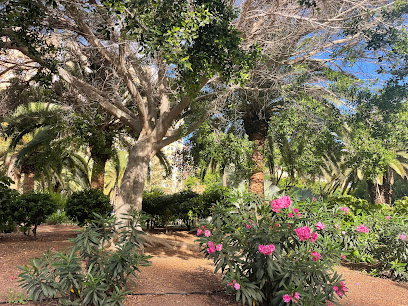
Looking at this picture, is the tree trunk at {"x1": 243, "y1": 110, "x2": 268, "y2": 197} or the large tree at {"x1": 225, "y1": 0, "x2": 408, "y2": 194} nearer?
the large tree at {"x1": 225, "y1": 0, "x2": 408, "y2": 194}

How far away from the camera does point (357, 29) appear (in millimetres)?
7867

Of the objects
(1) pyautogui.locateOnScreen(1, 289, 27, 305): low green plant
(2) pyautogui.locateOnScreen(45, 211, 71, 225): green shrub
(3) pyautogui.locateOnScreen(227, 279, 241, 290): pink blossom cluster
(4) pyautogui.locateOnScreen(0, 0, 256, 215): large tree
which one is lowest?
(2) pyautogui.locateOnScreen(45, 211, 71, 225): green shrub

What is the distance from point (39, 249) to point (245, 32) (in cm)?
695

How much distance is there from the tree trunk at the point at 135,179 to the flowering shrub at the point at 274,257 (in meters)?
4.58

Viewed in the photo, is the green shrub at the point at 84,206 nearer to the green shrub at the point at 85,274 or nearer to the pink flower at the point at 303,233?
the green shrub at the point at 85,274

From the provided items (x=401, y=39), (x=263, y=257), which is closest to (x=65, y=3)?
(x=263, y=257)

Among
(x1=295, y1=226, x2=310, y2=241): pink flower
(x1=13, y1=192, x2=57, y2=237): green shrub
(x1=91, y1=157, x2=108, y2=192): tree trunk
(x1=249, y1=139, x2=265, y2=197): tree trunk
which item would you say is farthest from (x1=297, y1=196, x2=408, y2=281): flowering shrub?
(x1=91, y1=157, x2=108, y2=192): tree trunk

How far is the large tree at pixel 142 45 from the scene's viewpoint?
467 cm

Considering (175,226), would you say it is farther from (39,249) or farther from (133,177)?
(39,249)

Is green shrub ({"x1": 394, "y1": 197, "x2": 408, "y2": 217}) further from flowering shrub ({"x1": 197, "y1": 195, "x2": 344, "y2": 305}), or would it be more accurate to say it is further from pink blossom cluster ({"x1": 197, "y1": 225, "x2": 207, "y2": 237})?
pink blossom cluster ({"x1": 197, "y1": 225, "x2": 207, "y2": 237})

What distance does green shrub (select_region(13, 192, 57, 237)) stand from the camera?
8523 mm

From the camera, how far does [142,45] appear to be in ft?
15.9

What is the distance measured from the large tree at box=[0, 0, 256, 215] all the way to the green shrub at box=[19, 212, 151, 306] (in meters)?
0.63

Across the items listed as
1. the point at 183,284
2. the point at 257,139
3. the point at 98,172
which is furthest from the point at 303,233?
the point at 98,172
